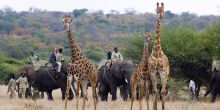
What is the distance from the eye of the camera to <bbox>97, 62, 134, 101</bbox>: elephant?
72.7 feet

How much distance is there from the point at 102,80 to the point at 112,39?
79.0 metres

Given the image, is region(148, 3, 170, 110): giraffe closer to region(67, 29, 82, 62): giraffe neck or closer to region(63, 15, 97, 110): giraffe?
region(63, 15, 97, 110): giraffe

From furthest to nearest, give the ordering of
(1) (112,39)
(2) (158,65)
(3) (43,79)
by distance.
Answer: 1. (1) (112,39)
2. (3) (43,79)
3. (2) (158,65)

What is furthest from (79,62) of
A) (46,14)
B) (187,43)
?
(46,14)

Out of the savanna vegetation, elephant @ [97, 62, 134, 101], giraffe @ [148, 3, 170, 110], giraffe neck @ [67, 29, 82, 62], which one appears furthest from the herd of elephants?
giraffe @ [148, 3, 170, 110]

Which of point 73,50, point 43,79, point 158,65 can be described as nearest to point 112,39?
point 43,79

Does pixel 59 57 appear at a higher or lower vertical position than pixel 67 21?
lower

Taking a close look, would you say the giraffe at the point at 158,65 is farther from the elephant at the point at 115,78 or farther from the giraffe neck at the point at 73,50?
the elephant at the point at 115,78

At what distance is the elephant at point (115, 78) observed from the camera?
22.2m

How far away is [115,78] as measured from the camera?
76.0 ft

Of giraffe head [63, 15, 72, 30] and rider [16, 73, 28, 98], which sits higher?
giraffe head [63, 15, 72, 30]

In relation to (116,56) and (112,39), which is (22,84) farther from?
(112,39)

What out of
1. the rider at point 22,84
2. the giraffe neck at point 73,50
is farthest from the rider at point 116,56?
the giraffe neck at point 73,50

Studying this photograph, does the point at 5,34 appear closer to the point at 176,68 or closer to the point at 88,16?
the point at 88,16
